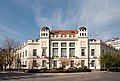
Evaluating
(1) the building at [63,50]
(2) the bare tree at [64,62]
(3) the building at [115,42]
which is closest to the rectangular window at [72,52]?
(1) the building at [63,50]

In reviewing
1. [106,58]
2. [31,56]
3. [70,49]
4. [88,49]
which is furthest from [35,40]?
[106,58]

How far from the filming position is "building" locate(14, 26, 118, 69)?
94.1m

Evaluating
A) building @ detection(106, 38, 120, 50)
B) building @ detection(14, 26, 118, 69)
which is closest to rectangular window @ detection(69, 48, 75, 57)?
building @ detection(14, 26, 118, 69)

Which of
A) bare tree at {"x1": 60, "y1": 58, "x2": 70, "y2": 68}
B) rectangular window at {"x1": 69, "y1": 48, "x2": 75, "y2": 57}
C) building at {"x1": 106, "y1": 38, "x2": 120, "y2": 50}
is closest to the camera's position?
bare tree at {"x1": 60, "y1": 58, "x2": 70, "y2": 68}

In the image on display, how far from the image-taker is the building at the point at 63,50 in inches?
3703

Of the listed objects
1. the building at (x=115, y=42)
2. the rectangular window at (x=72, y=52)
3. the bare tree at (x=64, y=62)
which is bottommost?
the bare tree at (x=64, y=62)

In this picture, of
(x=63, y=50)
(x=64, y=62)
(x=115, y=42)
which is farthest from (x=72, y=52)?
(x=115, y=42)

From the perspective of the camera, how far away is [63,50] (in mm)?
95750

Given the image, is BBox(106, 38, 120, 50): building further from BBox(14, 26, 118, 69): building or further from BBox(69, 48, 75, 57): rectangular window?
BBox(69, 48, 75, 57): rectangular window

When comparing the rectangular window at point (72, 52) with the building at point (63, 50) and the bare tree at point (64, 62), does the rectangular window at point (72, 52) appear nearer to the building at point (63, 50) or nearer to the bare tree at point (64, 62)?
the building at point (63, 50)

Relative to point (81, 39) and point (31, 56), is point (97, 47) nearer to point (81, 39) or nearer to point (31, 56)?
point (81, 39)

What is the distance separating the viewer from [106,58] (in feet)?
290

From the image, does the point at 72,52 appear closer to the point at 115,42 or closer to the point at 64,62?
the point at 64,62

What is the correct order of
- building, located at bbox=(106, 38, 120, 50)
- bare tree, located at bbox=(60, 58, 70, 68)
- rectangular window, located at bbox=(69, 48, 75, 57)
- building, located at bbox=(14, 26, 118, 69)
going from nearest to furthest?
1. bare tree, located at bbox=(60, 58, 70, 68)
2. building, located at bbox=(14, 26, 118, 69)
3. rectangular window, located at bbox=(69, 48, 75, 57)
4. building, located at bbox=(106, 38, 120, 50)
